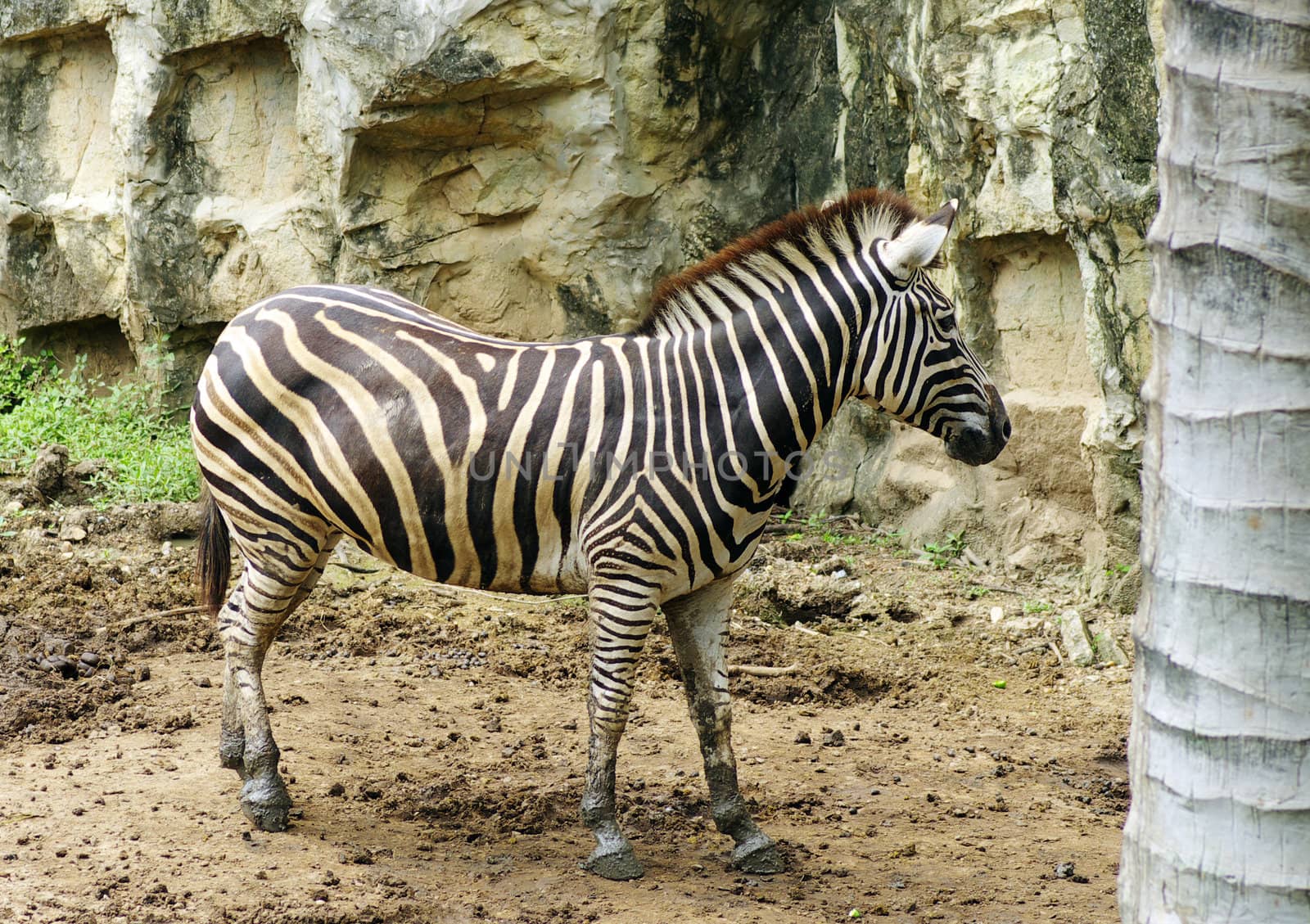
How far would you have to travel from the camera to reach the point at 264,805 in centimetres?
484

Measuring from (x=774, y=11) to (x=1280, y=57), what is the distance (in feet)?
23.8

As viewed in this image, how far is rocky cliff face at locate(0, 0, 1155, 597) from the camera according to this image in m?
6.93

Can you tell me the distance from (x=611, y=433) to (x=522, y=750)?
187 centimetres

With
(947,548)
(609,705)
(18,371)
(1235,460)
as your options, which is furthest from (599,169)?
(1235,460)

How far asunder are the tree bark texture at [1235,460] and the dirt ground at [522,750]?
245 cm

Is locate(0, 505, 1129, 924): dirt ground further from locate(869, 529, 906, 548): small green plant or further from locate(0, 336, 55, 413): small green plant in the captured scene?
locate(0, 336, 55, 413): small green plant

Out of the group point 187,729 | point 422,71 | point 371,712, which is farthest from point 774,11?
point 187,729

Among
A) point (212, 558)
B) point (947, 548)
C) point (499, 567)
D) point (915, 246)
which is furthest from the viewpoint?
point (947, 548)

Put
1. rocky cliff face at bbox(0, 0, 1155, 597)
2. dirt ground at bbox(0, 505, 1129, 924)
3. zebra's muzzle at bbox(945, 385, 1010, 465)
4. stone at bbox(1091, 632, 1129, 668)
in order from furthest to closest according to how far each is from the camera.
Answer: rocky cliff face at bbox(0, 0, 1155, 597), stone at bbox(1091, 632, 1129, 668), zebra's muzzle at bbox(945, 385, 1010, 465), dirt ground at bbox(0, 505, 1129, 924)

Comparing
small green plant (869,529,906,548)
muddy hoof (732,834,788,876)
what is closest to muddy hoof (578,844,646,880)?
muddy hoof (732,834,788,876)

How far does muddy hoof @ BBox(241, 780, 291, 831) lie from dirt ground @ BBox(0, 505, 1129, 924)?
0.06m

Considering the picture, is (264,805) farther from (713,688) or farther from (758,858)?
(758,858)

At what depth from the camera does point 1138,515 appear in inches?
269

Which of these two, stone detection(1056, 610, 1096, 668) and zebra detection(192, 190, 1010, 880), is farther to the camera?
stone detection(1056, 610, 1096, 668)
